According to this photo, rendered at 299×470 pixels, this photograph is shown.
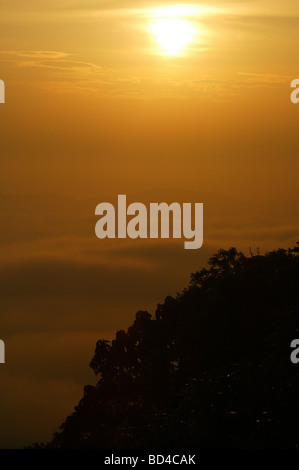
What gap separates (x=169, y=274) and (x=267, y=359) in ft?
511

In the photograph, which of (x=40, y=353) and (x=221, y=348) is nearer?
(x=221, y=348)

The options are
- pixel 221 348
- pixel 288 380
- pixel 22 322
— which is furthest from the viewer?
pixel 22 322

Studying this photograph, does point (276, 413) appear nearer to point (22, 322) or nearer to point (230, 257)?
point (230, 257)

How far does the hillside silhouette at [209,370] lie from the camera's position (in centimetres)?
2770

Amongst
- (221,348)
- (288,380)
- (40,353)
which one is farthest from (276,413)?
(40,353)

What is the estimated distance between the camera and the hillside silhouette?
90.9 ft

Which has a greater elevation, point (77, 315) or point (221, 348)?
point (77, 315)

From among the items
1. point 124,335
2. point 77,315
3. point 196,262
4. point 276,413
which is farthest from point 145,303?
point 276,413

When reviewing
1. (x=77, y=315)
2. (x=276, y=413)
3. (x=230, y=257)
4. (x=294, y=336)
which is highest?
(x=77, y=315)

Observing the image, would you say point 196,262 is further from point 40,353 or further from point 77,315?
point 40,353

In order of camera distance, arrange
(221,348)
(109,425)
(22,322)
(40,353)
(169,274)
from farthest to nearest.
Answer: (169,274) → (22,322) → (40,353) → (109,425) → (221,348)

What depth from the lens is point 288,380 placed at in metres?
27.6

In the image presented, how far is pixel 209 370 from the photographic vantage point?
33.1 meters

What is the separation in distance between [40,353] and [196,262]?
59.3 meters
